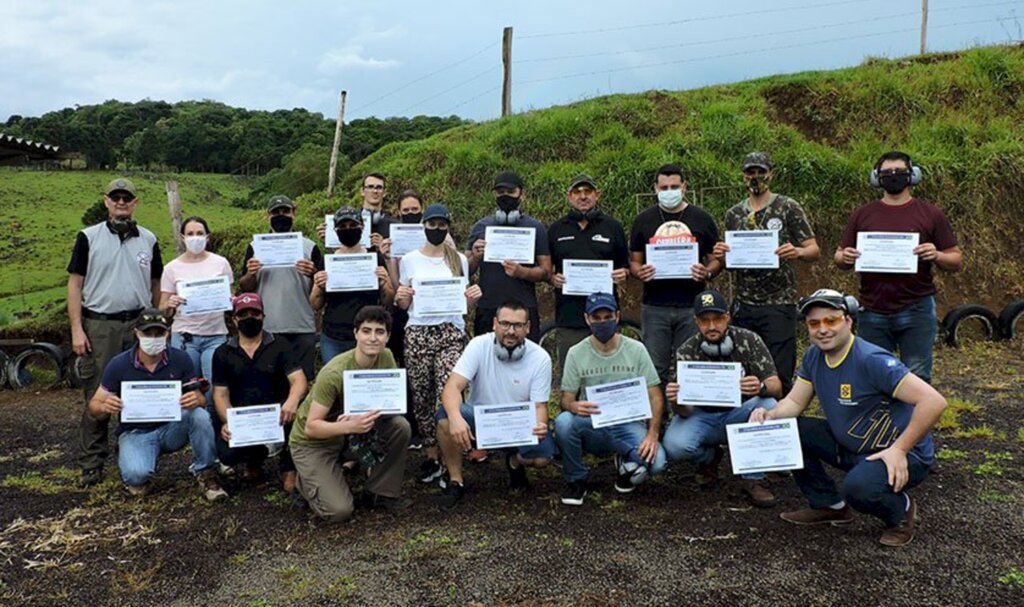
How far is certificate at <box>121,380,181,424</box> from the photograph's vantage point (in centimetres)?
550

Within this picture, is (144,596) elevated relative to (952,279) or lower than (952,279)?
lower

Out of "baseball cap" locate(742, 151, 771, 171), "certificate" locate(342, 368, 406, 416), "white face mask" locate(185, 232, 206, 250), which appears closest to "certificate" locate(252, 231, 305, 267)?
"white face mask" locate(185, 232, 206, 250)

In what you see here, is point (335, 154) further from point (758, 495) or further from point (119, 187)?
point (758, 495)

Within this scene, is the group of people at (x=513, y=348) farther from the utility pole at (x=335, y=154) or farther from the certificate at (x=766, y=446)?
the utility pole at (x=335, y=154)

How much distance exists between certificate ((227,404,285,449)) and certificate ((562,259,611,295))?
260 cm

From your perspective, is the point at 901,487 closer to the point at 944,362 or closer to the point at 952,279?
the point at 944,362

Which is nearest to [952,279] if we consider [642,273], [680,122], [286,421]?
[680,122]

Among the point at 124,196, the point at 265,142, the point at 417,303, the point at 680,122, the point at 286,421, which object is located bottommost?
the point at 286,421

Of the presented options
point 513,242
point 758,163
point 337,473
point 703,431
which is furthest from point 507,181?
point 337,473

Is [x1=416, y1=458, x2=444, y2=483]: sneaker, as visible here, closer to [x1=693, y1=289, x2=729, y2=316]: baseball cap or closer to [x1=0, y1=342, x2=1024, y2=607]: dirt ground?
[x1=0, y1=342, x2=1024, y2=607]: dirt ground

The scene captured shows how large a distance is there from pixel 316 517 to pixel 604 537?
208 cm

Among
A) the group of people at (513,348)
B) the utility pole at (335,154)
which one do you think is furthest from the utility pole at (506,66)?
the group of people at (513,348)

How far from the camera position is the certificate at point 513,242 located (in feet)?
19.6

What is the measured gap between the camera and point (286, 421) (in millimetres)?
5480
